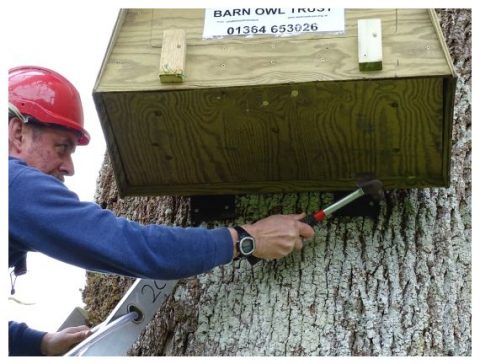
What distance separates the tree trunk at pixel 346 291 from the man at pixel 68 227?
0.12 m

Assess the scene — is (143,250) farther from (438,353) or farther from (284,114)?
(438,353)

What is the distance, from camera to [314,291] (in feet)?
8.95

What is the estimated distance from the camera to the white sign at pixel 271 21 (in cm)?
255

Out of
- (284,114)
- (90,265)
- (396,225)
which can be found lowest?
(396,225)

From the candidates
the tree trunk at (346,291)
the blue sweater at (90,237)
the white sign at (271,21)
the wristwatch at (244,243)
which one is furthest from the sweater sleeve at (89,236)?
the white sign at (271,21)

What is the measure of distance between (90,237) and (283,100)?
0.66m

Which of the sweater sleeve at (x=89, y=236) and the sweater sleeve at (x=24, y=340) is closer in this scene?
the sweater sleeve at (x=89, y=236)

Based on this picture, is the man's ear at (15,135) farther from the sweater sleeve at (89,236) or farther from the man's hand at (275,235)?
the man's hand at (275,235)

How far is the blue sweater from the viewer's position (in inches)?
96.7

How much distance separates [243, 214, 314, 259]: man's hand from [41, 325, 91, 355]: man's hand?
0.67 m

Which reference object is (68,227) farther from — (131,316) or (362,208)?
(362,208)

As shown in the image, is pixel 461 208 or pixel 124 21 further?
pixel 461 208

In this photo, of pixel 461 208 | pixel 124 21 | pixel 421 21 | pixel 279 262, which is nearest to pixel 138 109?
pixel 124 21

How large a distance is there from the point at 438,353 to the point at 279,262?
558mm
